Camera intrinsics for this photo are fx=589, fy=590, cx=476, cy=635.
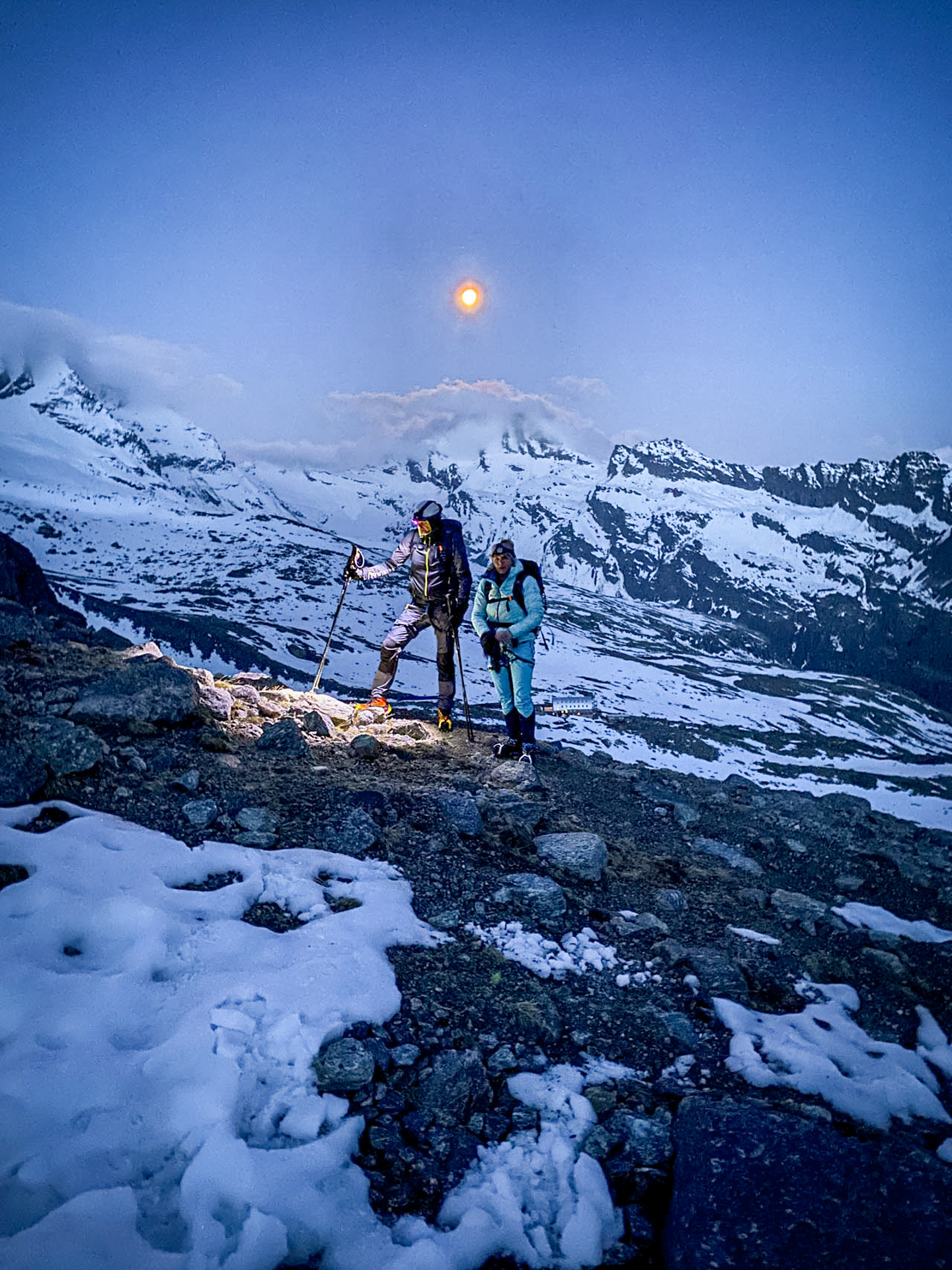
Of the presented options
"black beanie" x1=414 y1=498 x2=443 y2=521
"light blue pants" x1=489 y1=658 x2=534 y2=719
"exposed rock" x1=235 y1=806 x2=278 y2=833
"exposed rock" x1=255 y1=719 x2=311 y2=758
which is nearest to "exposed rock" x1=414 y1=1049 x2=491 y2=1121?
"exposed rock" x1=235 y1=806 x2=278 y2=833

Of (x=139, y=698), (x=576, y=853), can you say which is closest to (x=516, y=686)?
(x=576, y=853)

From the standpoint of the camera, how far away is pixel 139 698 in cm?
697

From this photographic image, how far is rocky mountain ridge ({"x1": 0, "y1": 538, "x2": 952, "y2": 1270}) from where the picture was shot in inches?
104

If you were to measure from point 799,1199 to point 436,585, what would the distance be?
29.3 feet

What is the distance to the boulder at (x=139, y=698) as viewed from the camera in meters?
6.64

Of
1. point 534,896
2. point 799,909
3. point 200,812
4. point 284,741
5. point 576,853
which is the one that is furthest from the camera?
point 284,741

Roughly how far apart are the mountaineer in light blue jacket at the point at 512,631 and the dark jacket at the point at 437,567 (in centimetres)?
73

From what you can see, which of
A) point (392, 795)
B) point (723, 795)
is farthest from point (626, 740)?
point (392, 795)

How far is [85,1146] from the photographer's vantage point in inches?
92.0

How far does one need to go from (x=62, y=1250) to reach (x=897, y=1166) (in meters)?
3.40

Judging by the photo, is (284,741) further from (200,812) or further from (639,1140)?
(639,1140)

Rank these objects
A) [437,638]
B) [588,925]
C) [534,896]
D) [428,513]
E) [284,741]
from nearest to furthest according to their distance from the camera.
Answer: [588,925] < [534,896] < [284,741] < [428,513] < [437,638]

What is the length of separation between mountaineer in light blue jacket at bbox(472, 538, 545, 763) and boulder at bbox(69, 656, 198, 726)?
444 centimetres

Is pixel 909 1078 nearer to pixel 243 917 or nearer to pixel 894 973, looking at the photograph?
pixel 894 973
